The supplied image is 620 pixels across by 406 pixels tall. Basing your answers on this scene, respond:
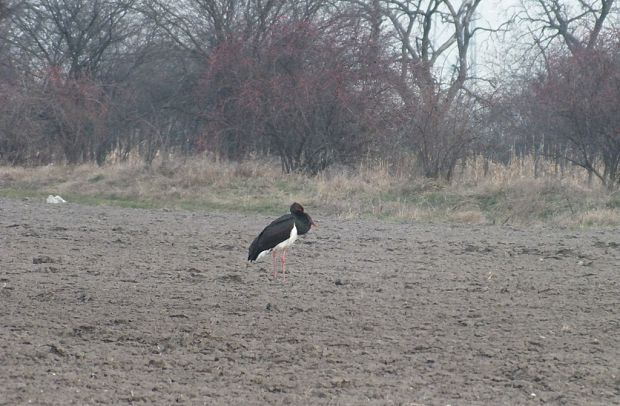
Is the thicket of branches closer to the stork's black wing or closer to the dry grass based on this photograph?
the dry grass

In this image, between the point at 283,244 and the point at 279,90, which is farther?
the point at 279,90

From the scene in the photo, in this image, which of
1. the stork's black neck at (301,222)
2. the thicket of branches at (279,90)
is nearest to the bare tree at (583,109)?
the thicket of branches at (279,90)

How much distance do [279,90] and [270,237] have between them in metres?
13.2

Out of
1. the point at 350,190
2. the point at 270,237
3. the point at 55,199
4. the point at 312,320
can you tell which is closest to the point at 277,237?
the point at 270,237

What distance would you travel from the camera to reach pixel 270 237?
32.8 ft

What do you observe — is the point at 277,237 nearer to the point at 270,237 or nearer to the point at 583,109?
the point at 270,237

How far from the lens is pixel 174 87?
29031 millimetres

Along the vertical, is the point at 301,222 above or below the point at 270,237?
above

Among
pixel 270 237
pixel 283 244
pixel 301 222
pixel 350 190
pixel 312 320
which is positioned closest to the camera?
pixel 312 320

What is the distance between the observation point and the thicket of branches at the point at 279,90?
20.2 m

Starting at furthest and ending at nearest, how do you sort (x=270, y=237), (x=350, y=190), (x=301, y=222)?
(x=350, y=190), (x=301, y=222), (x=270, y=237)

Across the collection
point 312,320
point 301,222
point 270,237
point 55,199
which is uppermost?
point 301,222

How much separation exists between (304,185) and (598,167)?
575 centimetres

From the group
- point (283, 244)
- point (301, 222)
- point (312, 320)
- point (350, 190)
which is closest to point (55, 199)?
point (350, 190)
